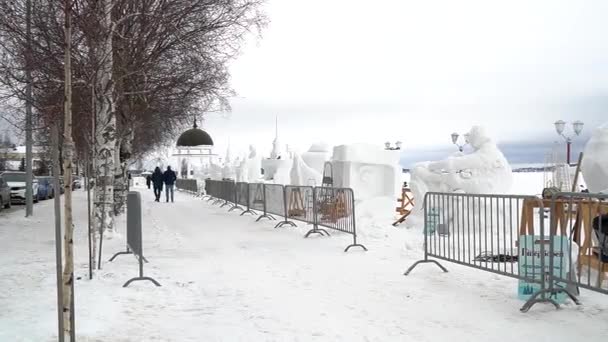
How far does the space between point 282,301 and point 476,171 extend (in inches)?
346

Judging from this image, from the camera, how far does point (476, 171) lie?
1402 cm

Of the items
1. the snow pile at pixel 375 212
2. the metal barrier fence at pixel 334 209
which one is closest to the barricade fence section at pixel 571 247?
the metal barrier fence at pixel 334 209

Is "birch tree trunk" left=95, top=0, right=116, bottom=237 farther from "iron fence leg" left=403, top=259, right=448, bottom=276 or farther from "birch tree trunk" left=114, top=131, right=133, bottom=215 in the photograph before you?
"iron fence leg" left=403, top=259, right=448, bottom=276

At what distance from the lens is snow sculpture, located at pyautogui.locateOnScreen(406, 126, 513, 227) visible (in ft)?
45.7

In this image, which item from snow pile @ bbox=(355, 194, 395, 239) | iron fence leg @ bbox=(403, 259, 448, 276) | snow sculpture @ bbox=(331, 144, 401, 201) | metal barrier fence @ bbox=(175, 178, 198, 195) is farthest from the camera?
metal barrier fence @ bbox=(175, 178, 198, 195)

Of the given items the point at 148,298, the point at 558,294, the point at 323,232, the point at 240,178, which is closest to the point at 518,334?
the point at 558,294

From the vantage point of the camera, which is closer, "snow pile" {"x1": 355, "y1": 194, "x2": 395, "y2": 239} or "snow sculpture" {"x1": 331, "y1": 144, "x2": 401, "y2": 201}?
"snow pile" {"x1": 355, "y1": 194, "x2": 395, "y2": 239}

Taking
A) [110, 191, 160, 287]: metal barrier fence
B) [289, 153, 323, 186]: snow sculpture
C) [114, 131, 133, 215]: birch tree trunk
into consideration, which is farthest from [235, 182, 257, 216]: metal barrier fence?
[110, 191, 160, 287]: metal barrier fence

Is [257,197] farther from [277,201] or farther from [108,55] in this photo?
[108,55]

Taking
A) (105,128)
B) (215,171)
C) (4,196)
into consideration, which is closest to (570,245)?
(105,128)

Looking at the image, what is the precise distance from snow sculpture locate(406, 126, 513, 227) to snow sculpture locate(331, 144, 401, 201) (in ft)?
14.3

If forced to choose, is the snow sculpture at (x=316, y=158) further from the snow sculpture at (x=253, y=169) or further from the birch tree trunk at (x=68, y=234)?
the birch tree trunk at (x=68, y=234)

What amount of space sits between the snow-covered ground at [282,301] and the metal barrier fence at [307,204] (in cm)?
165

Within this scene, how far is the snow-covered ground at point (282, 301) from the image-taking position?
5.34 m
